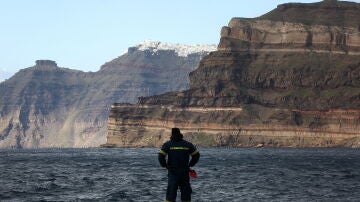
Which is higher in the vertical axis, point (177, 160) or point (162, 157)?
point (162, 157)

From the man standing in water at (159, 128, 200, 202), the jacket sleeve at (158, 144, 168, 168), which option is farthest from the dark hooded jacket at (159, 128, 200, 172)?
the jacket sleeve at (158, 144, 168, 168)

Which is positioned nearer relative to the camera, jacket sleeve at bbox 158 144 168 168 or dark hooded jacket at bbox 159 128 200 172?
jacket sleeve at bbox 158 144 168 168

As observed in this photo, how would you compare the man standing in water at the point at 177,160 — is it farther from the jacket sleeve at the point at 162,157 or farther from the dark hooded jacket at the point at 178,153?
the jacket sleeve at the point at 162,157

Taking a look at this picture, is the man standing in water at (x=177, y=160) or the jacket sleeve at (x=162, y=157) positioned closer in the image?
the jacket sleeve at (x=162, y=157)

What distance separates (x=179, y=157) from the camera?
126 ft

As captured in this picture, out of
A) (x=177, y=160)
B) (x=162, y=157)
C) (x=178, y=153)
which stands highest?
(x=178, y=153)

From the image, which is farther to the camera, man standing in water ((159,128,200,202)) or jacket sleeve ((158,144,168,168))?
man standing in water ((159,128,200,202))

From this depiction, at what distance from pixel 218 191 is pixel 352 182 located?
15.3 meters

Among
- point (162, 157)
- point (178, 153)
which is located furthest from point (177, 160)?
point (162, 157)

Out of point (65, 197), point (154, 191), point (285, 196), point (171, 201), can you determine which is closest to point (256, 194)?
point (285, 196)

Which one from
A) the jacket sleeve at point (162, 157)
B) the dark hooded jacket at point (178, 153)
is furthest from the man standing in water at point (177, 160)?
the jacket sleeve at point (162, 157)

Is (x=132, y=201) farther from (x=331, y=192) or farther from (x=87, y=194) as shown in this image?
(x=331, y=192)

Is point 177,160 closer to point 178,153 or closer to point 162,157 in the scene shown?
point 178,153

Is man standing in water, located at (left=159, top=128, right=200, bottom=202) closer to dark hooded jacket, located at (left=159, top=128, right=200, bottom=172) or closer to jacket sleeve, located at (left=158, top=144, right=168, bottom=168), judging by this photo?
dark hooded jacket, located at (left=159, top=128, right=200, bottom=172)
